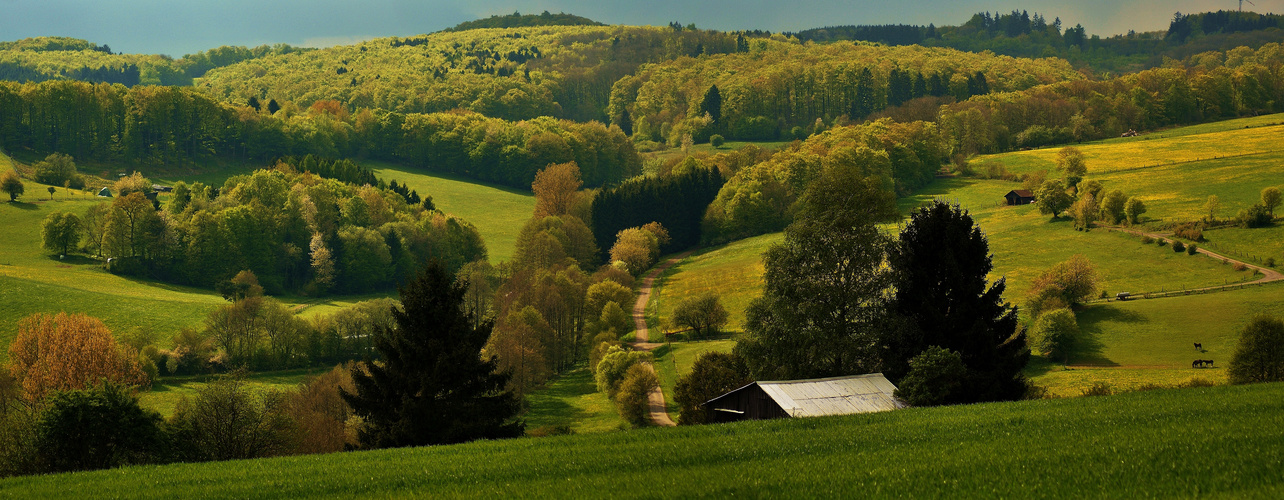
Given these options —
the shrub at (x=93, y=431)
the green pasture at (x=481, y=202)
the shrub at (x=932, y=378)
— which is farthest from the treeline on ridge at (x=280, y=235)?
the shrub at (x=932, y=378)

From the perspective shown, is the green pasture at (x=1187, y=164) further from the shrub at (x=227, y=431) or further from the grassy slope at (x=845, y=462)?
the shrub at (x=227, y=431)

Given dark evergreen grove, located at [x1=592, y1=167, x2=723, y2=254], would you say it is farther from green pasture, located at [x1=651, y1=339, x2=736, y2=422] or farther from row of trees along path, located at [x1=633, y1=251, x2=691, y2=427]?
green pasture, located at [x1=651, y1=339, x2=736, y2=422]

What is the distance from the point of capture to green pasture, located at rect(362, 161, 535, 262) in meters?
140

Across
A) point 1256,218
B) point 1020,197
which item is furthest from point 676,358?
point 1020,197

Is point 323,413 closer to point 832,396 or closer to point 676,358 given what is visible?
point 676,358

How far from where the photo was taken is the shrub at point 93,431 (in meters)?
26.8

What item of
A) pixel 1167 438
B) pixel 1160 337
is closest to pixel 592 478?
pixel 1167 438

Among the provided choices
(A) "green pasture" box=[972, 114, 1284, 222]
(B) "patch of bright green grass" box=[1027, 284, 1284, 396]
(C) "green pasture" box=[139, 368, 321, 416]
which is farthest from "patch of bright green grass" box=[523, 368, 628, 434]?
(A) "green pasture" box=[972, 114, 1284, 222]

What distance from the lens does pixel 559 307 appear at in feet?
290

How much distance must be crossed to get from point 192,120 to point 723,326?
126729 mm

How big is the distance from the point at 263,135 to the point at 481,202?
163 feet

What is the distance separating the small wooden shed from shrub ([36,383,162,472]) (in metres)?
102

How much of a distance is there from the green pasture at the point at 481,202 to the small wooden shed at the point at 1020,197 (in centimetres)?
6474

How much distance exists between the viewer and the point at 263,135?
177 metres
